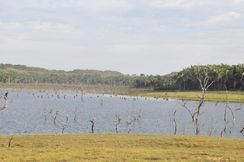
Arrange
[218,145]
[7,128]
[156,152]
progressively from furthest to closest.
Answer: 1. [7,128]
2. [218,145]
3. [156,152]

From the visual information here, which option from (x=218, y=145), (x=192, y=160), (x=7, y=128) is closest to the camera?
(x=192, y=160)

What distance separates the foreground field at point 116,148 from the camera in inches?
1361

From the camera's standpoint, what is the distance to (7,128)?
8956cm

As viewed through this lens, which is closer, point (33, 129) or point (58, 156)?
point (58, 156)

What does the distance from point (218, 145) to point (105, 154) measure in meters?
11.6

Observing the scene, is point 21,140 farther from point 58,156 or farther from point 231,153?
point 231,153

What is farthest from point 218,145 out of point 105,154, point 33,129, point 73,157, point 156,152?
point 33,129

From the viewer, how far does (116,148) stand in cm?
4031

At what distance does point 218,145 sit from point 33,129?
179ft

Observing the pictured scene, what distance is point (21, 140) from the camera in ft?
146

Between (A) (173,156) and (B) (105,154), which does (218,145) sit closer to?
(A) (173,156)

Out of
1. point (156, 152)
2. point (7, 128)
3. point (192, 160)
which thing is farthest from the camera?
point (7, 128)

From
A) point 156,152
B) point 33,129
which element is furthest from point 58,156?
point 33,129

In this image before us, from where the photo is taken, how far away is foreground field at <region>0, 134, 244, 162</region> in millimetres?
34562
